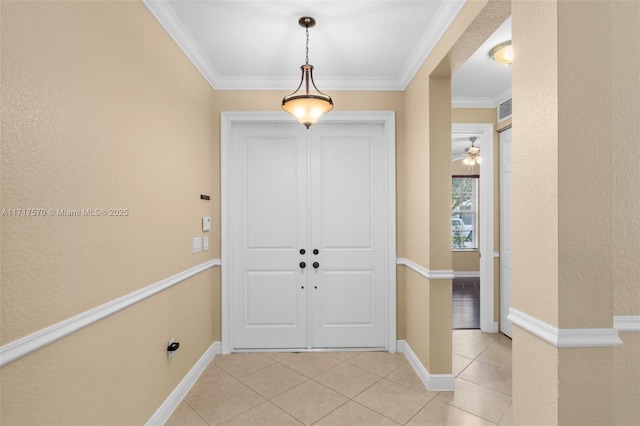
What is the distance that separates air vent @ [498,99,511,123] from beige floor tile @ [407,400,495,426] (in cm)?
283

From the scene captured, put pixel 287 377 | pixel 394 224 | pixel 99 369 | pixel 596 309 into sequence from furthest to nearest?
pixel 394 224
pixel 287 377
pixel 99 369
pixel 596 309

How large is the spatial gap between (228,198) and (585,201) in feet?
8.56

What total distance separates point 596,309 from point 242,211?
2628 mm

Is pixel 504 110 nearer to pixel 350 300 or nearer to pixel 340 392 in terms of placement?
pixel 350 300

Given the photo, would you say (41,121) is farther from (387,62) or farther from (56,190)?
(387,62)

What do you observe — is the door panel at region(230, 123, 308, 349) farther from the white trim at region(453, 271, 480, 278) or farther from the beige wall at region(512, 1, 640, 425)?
the white trim at region(453, 271, 480, 278)

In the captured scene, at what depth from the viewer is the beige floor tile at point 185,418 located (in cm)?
197

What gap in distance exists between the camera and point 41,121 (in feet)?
3.62

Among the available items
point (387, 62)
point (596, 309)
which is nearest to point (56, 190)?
point (596, 309)

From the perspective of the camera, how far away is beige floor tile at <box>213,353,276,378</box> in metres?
2.65

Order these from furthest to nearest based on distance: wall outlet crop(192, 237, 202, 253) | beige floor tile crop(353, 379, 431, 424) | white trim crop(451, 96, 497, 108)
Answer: white trim crop(451, 96, 497, 108) < wall outlet crop(192, 237, 202, 253) < beige floor tile crop(353, 379, 431, 424)

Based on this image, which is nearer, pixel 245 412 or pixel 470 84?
pixel 245 412

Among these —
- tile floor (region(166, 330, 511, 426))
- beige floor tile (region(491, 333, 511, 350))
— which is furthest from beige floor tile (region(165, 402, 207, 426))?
beige floor tile (region(491, 333, 511, 350))

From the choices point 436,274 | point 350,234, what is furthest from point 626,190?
point 350,234
